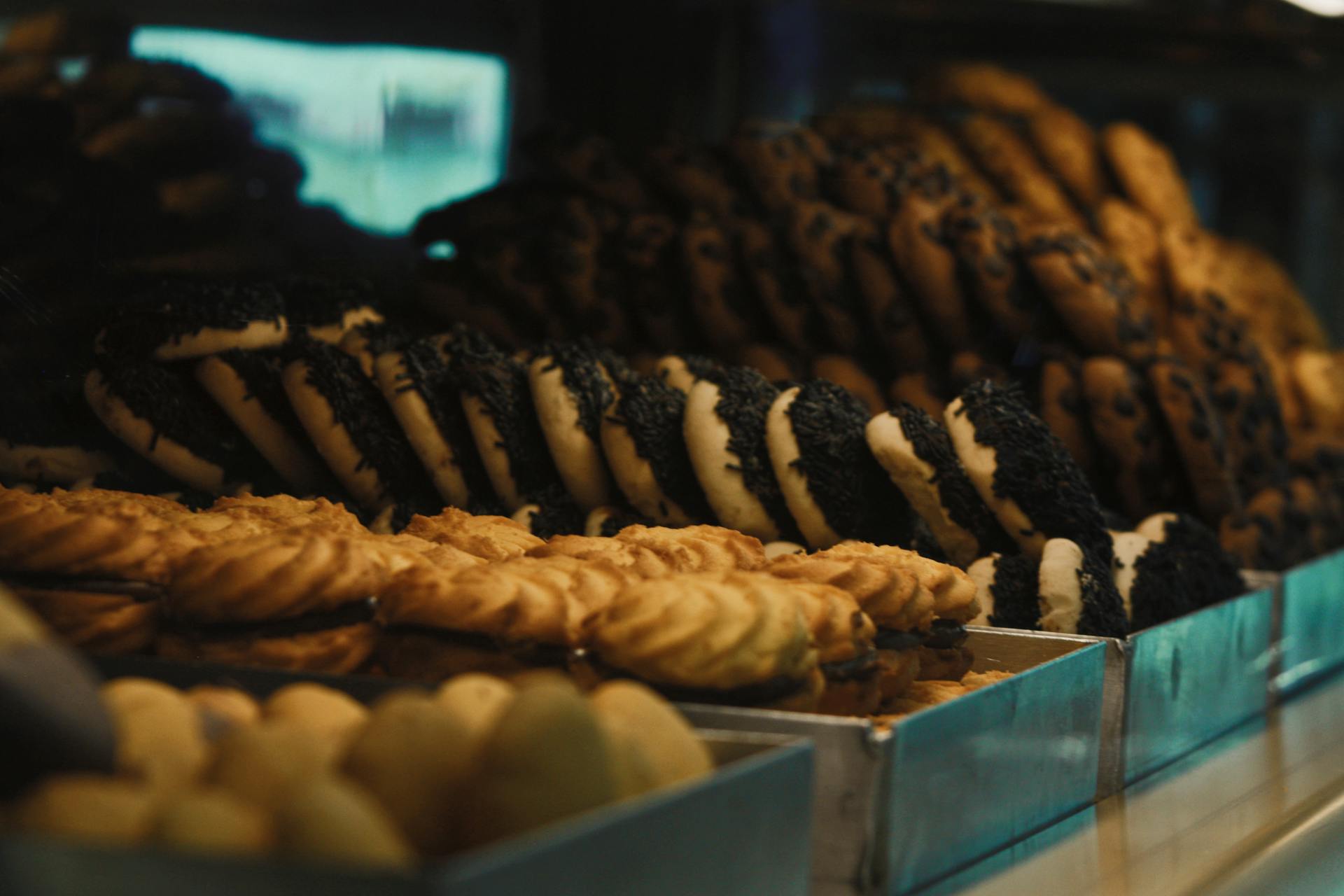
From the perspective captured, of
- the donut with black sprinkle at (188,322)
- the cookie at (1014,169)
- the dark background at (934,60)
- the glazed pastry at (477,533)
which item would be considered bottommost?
the glazed pastry at (477,533)

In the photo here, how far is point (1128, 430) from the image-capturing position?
257 centimetres

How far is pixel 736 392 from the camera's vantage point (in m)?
2.12

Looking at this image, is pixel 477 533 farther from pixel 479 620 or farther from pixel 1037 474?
pixel 1037 474

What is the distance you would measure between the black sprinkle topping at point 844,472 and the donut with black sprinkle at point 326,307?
818 mm

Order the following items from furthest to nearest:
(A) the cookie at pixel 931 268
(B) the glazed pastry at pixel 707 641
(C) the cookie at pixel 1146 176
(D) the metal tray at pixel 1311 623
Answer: (C) the cookie at pixel 1146 176
(A) the cookie at pixel 931 268
(D) the metal tray at pixel 1311 623
(B) the glazed pastry at pixel 707 641

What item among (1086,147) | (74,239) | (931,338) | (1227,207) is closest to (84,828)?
(74,239)

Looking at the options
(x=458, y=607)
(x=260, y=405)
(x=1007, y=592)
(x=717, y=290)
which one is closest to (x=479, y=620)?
(x=458, y=607)

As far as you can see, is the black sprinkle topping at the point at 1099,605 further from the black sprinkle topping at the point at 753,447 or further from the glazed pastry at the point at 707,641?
the glazed pastry at the point at 707,641

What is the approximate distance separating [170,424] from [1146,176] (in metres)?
2.69

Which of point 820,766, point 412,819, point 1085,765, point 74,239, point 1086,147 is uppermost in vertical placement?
point 1086,147

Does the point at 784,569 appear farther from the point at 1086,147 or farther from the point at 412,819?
the point at 1086,147

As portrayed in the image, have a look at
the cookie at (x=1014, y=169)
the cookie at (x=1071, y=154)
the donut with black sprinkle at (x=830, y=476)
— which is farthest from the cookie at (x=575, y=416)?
the cookie at (x=1071, y=154)

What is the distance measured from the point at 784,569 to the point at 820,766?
1.03 feet

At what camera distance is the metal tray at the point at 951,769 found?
1.28 meters
